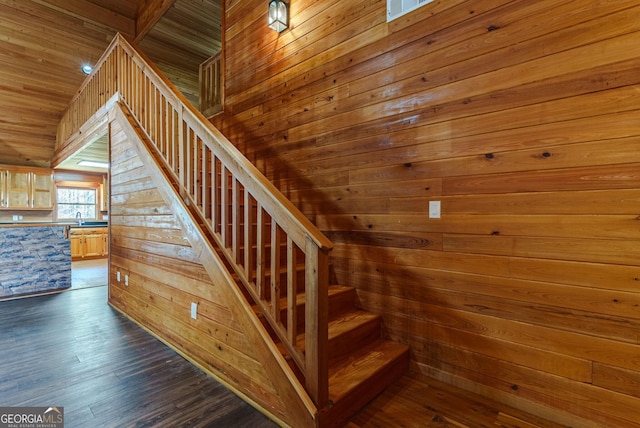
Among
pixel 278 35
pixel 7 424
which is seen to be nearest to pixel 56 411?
pixel 7 424

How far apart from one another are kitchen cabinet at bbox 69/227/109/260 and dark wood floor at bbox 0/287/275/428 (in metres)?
4.74

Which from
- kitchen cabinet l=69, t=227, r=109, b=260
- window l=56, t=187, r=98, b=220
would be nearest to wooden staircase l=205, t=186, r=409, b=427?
kitchen cabinet l=69, t=227, r=109, b=260

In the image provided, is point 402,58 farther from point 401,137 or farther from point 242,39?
point 242,39

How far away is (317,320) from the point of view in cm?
149

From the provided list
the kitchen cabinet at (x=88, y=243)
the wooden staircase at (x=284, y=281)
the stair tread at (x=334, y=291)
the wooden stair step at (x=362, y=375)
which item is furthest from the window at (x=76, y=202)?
the wooden stair step at (x=362, y=375)

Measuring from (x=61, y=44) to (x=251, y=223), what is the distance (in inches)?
211

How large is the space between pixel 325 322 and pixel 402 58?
1.90m

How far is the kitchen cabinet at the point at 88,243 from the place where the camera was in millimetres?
7316

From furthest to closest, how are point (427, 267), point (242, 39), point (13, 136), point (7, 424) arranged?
point (13, 136) → point (242, 39) → point (427, 267) → point (7, 424)

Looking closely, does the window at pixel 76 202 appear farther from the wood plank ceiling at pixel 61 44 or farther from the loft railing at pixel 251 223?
the loft railing at pixel 251 223

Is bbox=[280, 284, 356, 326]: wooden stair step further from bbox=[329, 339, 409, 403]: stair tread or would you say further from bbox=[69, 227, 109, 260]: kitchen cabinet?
bbox=[69, 227, 109, 260]: kitchen cabinet

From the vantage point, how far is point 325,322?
1508 mm

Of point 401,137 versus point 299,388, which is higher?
point 401,137

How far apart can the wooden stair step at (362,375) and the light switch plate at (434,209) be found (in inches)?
38.1
